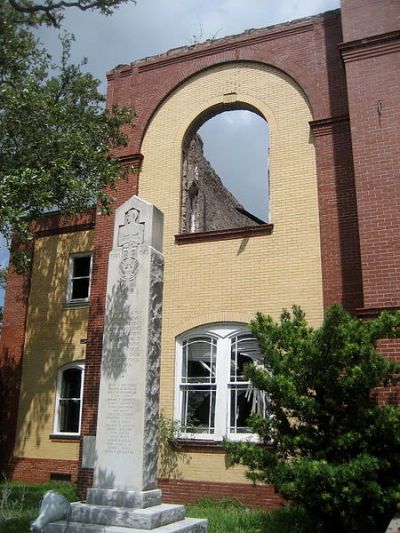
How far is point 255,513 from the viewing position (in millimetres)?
9492

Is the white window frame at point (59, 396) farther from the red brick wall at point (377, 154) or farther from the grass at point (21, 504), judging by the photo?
the red brick wall at point (377, 154)

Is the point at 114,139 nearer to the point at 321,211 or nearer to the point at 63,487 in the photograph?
the point at 321,211

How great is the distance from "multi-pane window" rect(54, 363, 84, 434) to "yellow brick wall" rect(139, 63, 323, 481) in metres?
4.39

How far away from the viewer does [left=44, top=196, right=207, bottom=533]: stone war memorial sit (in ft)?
22.5

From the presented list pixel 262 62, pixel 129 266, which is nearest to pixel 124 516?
pixel 129 266

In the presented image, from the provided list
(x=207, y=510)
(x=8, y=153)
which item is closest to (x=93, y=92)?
(x=8, y=153)

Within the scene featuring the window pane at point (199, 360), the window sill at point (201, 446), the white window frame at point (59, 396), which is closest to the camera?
the window sill at point (201, 446)

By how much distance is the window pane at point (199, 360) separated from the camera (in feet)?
38.9

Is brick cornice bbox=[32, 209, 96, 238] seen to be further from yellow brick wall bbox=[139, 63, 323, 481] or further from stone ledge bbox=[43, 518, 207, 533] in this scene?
stone ledge bbox=[43, 518, 207, 533]

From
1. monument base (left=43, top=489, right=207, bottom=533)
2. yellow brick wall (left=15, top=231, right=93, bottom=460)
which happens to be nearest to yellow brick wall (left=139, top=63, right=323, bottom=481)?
yellow brick wall (left=15, top=231, right=93, bottom=460)

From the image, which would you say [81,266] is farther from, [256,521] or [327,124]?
[256,521]

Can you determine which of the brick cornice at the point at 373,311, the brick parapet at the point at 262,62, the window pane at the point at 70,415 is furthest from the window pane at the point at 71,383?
the brick cornice at the point at 373,311

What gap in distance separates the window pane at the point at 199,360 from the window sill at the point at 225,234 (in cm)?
214

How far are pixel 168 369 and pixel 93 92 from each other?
705 centimetres
